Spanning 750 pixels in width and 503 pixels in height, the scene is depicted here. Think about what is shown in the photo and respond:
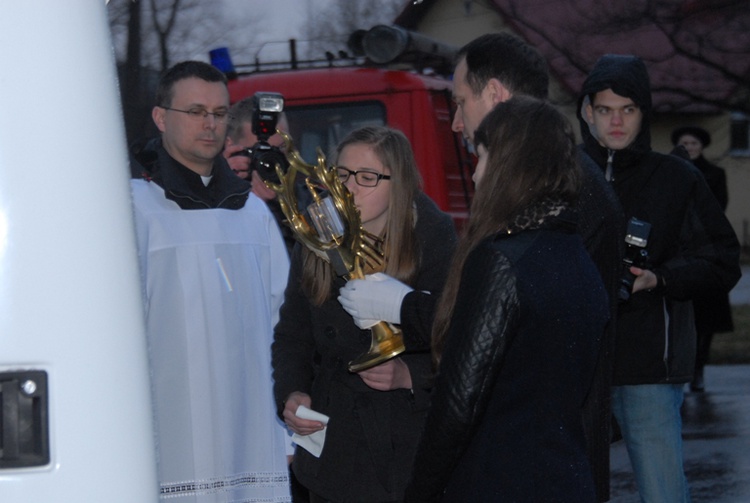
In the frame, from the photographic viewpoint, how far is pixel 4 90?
179 cm

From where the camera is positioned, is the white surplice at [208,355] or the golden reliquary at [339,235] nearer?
the golden reliquary at [339,235]

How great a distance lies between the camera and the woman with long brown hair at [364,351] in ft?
11.5

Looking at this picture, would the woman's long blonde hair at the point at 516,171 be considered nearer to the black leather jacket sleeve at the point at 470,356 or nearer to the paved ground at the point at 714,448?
the black leather jacket sleeve at the point at 470,356

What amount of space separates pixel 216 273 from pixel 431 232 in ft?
2.86

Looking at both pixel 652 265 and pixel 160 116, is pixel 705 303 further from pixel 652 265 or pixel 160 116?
pixel 160 116

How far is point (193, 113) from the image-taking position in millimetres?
4445

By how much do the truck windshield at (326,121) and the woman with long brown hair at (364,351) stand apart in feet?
13.9

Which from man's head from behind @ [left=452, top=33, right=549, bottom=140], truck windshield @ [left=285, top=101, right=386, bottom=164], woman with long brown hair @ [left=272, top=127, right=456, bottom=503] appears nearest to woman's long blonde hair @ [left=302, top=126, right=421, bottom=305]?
woman with long brown hair @ [left=272, top=127, right=456, bottom=503]

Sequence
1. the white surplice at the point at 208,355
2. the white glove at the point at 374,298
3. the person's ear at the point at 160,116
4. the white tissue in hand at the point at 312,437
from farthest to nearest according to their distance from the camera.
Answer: the person's ear at the point at 160,116
the white surplice at the point at 208,355
the white tissue in hand at the point at 312,437
the white glove at the point at 374,298

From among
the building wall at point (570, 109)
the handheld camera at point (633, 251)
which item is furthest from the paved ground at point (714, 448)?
the building wall at point (570, 109)

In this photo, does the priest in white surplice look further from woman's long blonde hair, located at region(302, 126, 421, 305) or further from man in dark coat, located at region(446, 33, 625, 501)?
man in dark coat, located at region(446, 33, 625, 501)

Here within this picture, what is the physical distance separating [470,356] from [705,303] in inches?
294

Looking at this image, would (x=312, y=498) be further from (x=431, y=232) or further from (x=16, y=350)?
(x=16, y=350)

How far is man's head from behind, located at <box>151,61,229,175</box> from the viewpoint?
4387 millimetres
